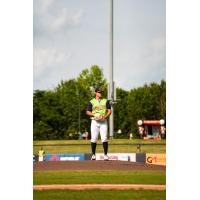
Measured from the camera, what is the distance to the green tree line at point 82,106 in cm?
680

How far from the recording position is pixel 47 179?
6.35 meters

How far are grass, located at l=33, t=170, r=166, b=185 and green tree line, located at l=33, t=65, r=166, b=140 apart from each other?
71cm

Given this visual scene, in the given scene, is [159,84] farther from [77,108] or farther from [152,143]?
[77,108]

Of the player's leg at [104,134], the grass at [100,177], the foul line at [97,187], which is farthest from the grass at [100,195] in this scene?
the player's leg at [104,134]

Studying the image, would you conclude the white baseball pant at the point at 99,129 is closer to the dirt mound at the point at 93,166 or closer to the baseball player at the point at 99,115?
the baseball player at the point at 99,115

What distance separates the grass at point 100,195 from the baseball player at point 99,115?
46.4 inches

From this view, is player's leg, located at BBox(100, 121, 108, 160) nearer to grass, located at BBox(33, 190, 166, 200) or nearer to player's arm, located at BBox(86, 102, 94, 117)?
player's arm, located at BBox(86, 102, 94, 117)

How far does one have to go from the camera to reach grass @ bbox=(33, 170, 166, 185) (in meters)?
6.16

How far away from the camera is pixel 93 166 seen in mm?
6711

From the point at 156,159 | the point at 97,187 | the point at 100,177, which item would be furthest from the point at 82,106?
the point at 97,187

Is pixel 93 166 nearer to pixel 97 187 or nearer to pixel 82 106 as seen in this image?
pixel 97 187
